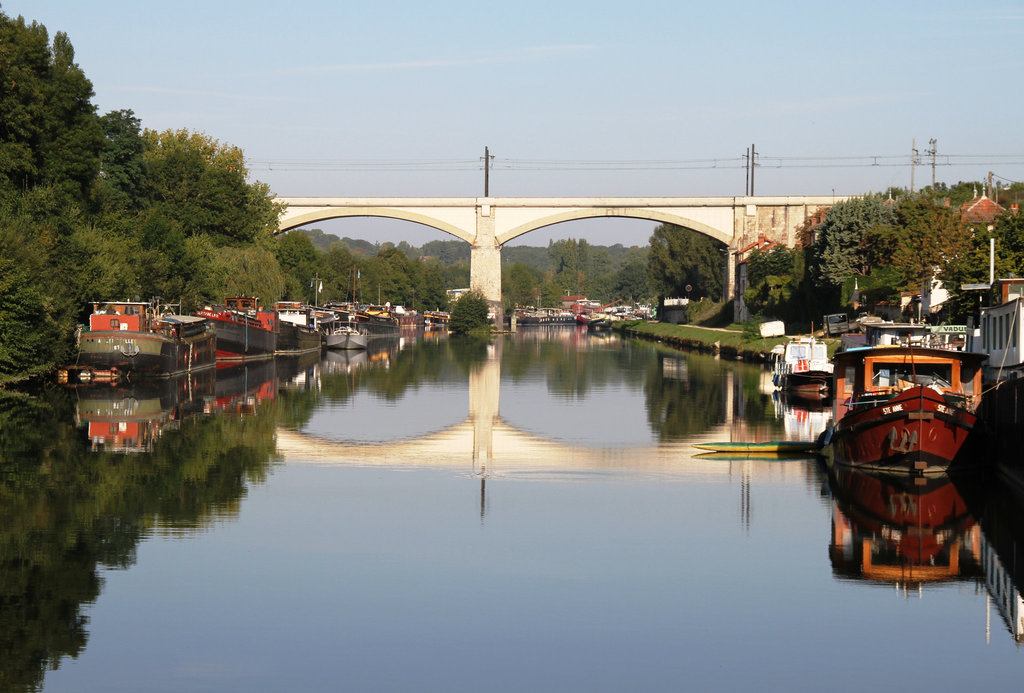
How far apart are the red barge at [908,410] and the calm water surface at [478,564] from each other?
0.62 m

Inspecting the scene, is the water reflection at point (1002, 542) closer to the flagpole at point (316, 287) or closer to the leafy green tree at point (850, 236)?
the leafy green tree at point (850, 236)

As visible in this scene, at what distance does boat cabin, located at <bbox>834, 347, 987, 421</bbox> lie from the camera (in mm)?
26047

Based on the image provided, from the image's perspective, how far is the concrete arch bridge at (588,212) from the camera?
105 m

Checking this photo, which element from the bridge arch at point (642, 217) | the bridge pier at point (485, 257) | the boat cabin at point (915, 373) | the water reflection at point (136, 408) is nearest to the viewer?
the boat cabin at point (915, 373)

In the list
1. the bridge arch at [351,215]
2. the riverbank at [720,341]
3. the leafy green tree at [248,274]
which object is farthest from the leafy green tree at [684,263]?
the leafy green tree at [248,274]

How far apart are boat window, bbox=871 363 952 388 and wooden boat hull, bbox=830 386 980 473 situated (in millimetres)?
1499

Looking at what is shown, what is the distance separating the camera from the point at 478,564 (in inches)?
676

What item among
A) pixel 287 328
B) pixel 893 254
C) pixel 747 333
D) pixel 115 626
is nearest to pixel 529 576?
pixel 115 626

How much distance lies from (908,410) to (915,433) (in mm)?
854

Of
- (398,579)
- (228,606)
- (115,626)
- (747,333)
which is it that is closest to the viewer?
(115,626)

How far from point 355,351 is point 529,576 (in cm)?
6636

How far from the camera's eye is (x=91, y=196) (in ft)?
183

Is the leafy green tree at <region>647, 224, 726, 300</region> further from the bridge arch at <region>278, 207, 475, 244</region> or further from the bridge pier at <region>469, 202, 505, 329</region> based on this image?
the bridge arch at <region>278, 207, 475, 244</region>

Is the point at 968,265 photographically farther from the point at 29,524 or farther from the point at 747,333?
the point at 747,333
